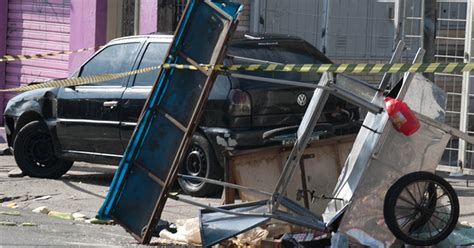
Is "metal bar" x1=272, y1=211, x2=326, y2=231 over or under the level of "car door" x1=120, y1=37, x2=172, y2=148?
under

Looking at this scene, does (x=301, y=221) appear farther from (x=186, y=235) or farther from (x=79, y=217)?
(x=79, y=217)

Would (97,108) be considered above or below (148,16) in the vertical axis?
below

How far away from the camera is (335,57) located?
14.6 metres

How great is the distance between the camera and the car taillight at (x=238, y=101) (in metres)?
10.3

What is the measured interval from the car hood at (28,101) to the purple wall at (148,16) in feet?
11.8

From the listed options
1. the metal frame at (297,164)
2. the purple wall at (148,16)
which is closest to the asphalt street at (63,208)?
the metal frame at (297,164)

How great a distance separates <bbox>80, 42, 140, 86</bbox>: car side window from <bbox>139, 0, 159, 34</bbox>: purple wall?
3850 mm

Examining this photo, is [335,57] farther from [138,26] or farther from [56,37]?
[56,37]

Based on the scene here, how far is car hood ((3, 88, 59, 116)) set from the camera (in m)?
12.1

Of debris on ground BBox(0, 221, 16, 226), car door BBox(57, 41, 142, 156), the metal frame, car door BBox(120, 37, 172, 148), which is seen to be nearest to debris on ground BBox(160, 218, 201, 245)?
the metal frame

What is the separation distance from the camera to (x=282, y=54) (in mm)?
10875

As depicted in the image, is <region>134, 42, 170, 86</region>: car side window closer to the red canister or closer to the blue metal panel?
the blue metal panel

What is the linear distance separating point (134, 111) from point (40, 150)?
1.87 metres

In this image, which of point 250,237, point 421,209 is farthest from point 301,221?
point 421,209
